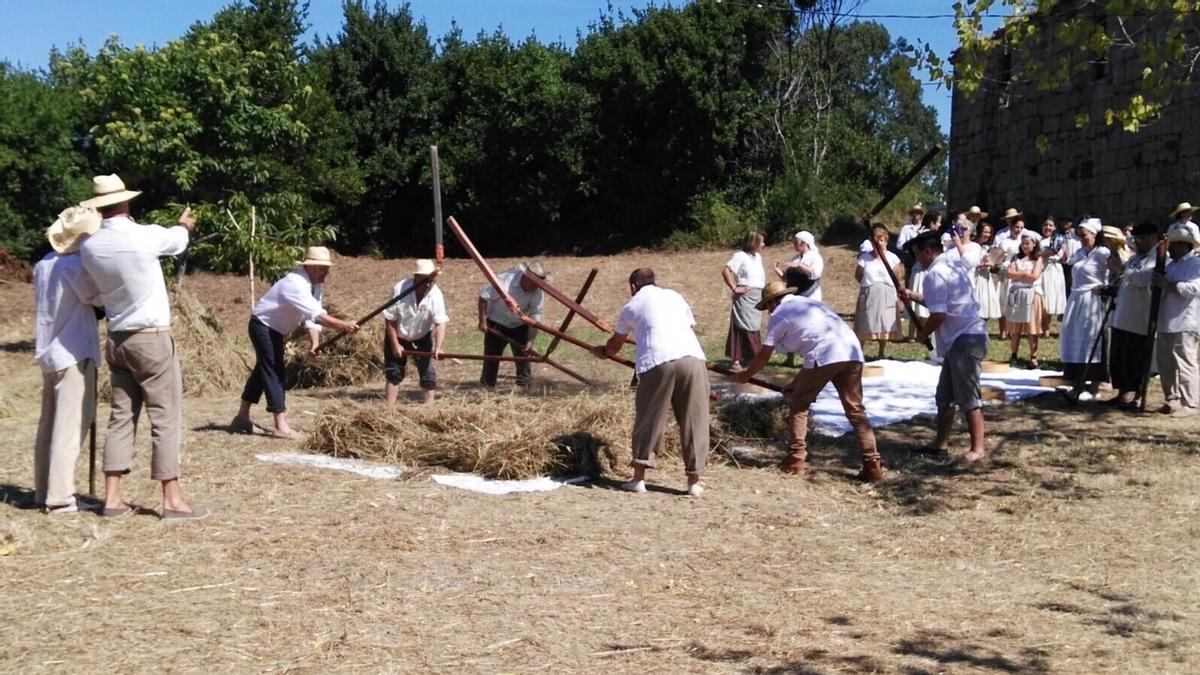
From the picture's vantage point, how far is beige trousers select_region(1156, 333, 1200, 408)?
9.46 meters

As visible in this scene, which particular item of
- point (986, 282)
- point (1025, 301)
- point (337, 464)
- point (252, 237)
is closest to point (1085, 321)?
point (1025, 301)

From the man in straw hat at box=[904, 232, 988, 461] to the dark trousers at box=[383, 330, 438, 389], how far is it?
4.16 metres

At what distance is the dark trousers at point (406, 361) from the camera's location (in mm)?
9922

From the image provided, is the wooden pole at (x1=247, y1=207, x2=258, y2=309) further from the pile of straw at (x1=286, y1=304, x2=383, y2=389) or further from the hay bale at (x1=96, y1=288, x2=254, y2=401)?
the pile of straw at (x1=286, y1=304, x2=383, y2=389)

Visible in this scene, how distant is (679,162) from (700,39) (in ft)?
9.27

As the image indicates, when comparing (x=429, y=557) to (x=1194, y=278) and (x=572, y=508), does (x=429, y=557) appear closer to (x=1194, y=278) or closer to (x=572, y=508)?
(x=572, y=508)

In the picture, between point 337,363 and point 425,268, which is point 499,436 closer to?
point 425,268

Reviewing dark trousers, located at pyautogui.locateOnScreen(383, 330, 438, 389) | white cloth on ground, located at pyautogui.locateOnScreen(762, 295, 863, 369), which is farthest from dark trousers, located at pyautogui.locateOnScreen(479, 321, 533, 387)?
white cloth on ground, located at pyautogui.locateOnScreen(762, 295, 863, 369)

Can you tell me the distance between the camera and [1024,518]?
6934mm

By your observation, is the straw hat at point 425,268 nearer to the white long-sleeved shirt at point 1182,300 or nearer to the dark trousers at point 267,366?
the dark trousers at point 267,366

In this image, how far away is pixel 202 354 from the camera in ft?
38.9

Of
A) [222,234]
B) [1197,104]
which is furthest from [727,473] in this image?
[1197,104]

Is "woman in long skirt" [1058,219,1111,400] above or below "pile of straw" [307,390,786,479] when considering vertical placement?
above

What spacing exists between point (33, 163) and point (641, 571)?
21.2 metres
